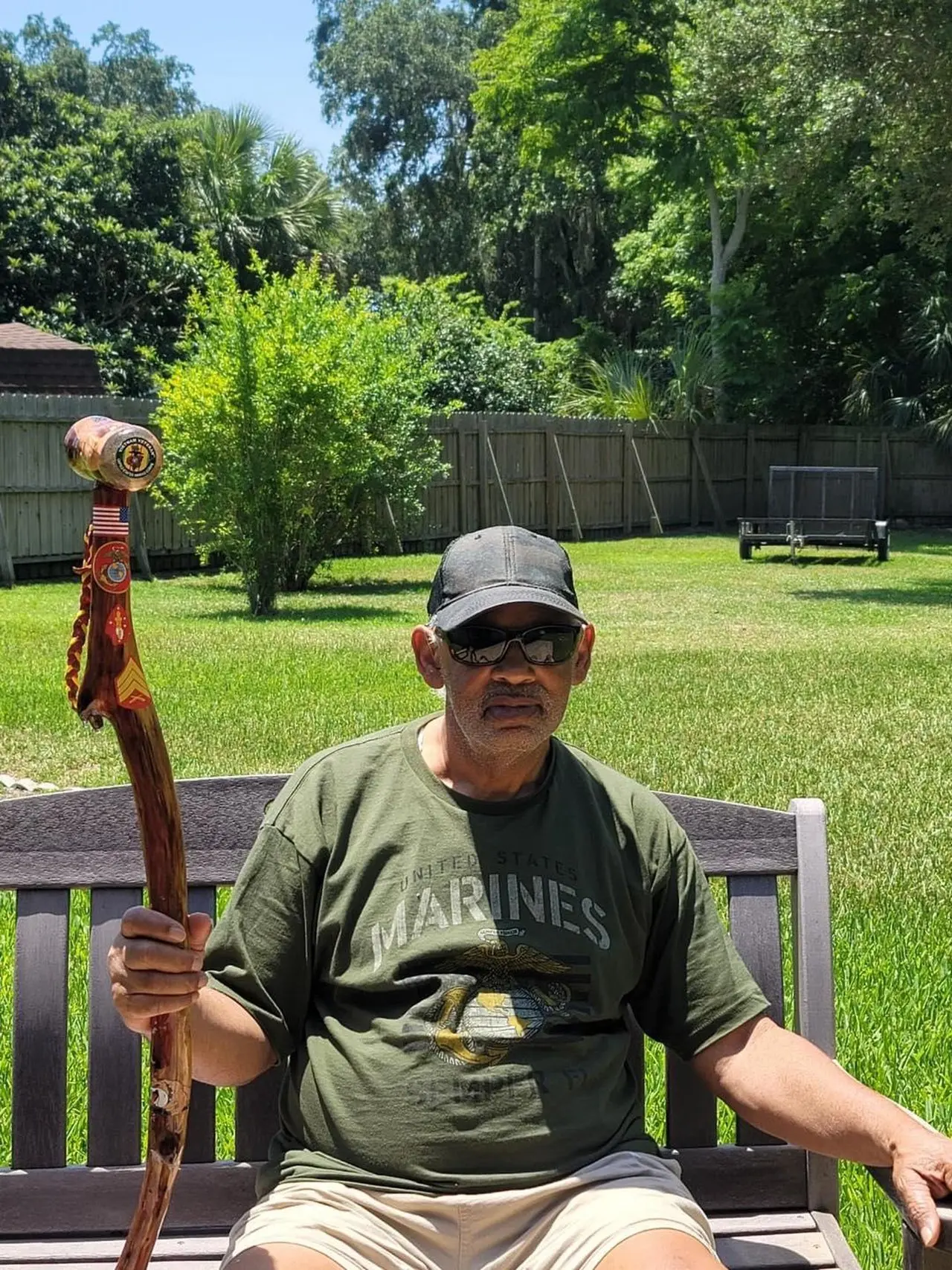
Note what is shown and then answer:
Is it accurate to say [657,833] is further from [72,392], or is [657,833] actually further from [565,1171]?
[72,392]

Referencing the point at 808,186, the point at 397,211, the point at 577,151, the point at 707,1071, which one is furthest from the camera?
the point at 397,211

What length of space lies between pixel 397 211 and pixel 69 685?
172ft

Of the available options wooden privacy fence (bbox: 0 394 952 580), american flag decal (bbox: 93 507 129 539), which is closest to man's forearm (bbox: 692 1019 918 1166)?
american flag decal (bbox: 93 507 129 539)

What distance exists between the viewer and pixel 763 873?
264cm

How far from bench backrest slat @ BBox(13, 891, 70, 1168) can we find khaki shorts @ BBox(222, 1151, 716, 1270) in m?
0.41

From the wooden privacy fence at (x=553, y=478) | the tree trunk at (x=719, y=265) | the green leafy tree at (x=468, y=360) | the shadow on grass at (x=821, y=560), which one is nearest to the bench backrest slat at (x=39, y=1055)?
the wooden privacy fence at (x=553, y=478)

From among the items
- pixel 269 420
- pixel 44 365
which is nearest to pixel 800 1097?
pixel 269 420

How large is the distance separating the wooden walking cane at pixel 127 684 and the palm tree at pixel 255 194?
3490cm

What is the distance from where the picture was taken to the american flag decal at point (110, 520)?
154 cm

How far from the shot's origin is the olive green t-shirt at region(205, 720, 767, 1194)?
7.22ft

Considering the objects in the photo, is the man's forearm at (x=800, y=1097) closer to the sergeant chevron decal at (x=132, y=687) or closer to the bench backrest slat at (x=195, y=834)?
the bench backrest slat at (x=195, y=834)

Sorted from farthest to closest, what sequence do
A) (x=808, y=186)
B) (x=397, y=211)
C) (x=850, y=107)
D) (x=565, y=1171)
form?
(x=397, y=211) < (x=808, y=186) < (x=850, y=107) < (x=565, y=1171)

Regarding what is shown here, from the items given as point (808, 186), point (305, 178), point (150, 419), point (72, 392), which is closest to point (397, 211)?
point (305, 178)

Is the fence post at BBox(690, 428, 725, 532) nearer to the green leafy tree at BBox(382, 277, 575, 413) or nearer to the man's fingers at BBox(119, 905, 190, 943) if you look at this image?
the green leafy tree at BBox(382, 277, 575, 413)
